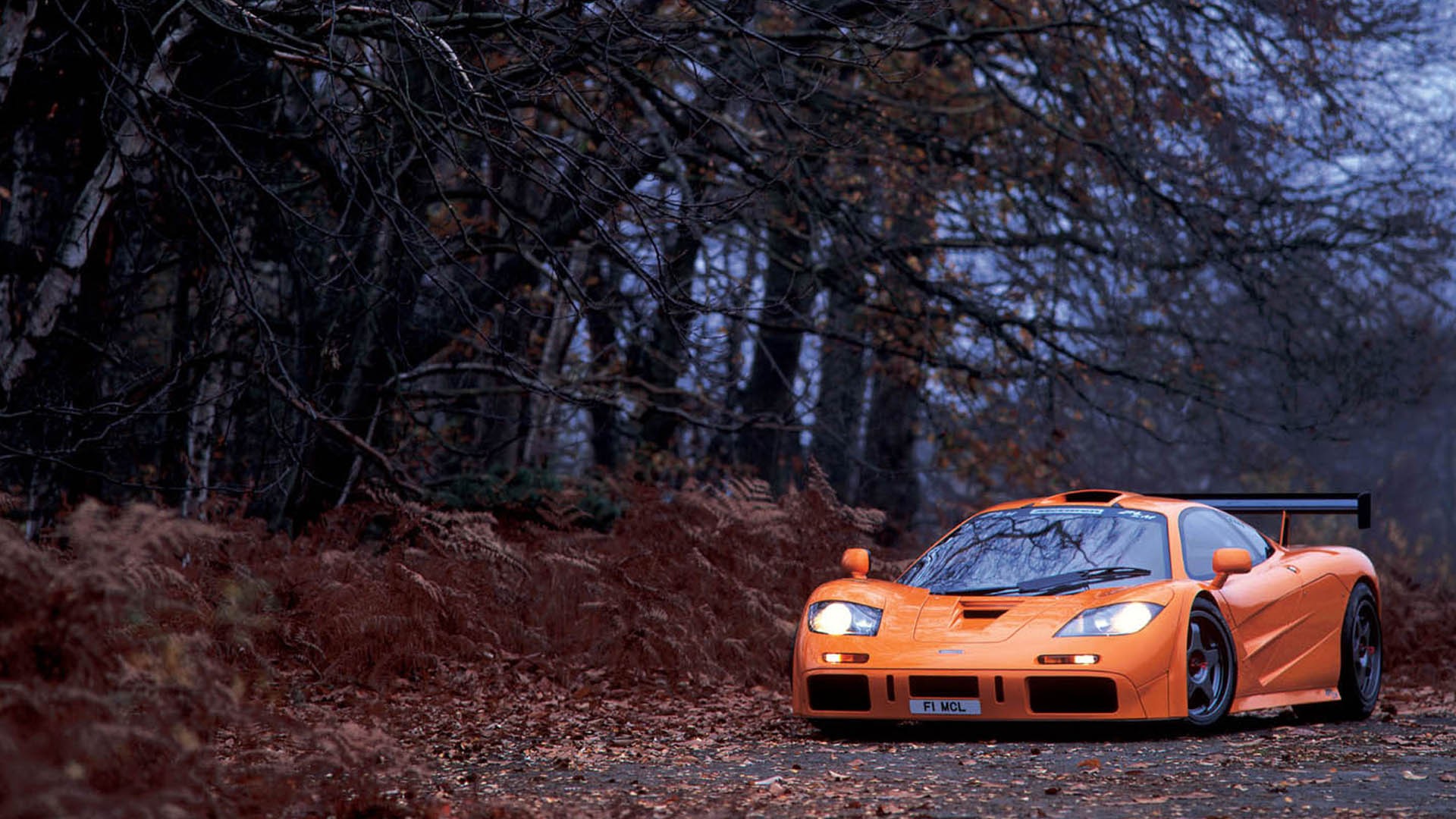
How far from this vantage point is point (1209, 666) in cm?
848

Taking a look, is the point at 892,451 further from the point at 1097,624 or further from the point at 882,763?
the point at 882,763

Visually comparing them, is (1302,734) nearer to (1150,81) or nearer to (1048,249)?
(1150,81)

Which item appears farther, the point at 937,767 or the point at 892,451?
the point at 892,451

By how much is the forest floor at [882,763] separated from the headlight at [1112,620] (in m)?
0.57

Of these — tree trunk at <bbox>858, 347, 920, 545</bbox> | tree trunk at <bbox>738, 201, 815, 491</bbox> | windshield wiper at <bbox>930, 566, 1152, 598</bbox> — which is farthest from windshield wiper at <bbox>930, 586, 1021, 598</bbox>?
tree trunk at <bbox>858, 347, 920, 545</bbox>

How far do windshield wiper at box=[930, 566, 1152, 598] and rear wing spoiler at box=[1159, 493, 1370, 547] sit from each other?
4.92 ft

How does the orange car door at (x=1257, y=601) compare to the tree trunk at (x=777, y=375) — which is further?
the tree trunk at (x=777, y=375)

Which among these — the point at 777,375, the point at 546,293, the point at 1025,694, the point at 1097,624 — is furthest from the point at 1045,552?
the point at 777,375

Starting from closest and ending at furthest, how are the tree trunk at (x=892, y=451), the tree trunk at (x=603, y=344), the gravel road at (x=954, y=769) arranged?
the gravel road at (x=954, y=769) → the tree trunk at (x=603, y=344) → the tree trunk at (x=892, y=451)

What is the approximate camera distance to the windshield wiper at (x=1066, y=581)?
8.65 m

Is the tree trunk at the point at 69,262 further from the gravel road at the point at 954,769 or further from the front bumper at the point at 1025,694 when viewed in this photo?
the front bumper at the point at 1025,694

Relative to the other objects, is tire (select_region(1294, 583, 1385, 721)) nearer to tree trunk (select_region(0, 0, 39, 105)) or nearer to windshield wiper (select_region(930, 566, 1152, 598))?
windshield wiper (select_region(930, 566, 1152, 598))

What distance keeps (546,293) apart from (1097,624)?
1483 cm

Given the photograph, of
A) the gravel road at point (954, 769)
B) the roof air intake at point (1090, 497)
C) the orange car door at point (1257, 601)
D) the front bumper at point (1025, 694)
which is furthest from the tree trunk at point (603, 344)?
the front bumper at point (1025, 694)
